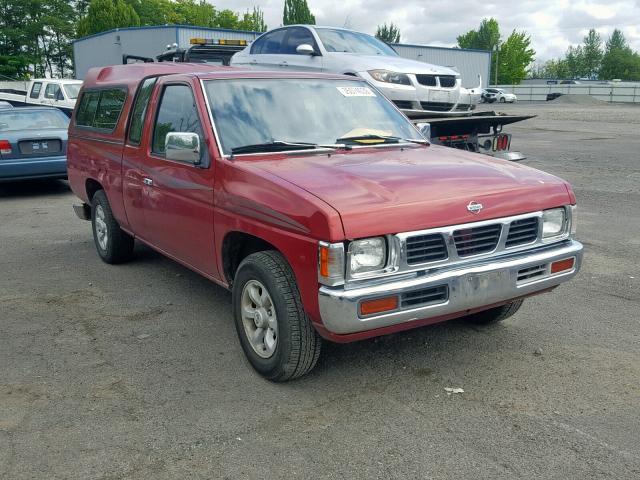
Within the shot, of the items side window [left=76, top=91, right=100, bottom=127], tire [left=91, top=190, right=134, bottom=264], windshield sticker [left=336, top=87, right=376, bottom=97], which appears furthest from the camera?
side window [left=76, top=91, right=100, bottom=127]

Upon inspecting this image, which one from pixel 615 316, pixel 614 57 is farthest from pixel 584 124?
pixel 614 57

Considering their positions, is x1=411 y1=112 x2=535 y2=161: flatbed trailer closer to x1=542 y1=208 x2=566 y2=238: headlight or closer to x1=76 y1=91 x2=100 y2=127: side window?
x1=76 y1=91 x2=100 y2=127: side window

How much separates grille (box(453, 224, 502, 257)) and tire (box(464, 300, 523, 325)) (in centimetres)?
100

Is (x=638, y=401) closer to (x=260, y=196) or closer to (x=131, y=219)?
(x=260, y=196)

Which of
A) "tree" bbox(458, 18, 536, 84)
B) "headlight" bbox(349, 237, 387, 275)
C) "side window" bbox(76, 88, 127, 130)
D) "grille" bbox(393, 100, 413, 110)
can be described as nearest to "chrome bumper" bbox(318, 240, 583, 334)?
"headlight" bbox(349, 237, 387, 275)

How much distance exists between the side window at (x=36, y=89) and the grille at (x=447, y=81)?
46.0ft

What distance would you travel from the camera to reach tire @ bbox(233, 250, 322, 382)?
3654 millimetres

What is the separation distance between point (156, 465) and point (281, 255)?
1318mm

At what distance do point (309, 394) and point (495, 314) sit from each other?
1626mm

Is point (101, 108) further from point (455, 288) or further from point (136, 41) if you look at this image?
point (136, 41)

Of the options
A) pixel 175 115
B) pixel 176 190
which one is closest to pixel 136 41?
pixel 175 115

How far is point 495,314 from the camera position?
4695mm

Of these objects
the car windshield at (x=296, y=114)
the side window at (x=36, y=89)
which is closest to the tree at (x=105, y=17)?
the side window at (x=36, y=89)

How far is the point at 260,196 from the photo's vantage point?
150 inches
